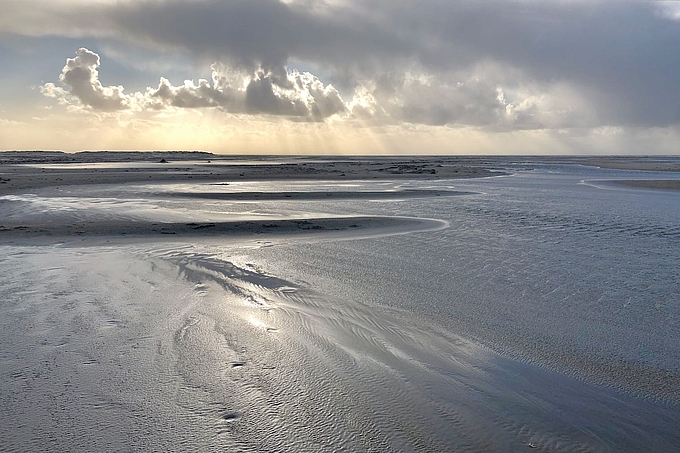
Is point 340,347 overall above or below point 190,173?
below

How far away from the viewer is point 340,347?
730cm

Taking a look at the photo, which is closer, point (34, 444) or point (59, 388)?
point (34, 444)

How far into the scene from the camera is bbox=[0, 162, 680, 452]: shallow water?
5.09m

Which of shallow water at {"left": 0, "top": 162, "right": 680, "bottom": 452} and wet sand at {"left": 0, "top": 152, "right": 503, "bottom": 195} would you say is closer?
shallow water at {"left": 0, "top": 162, "right": 680, "bottom": 452}

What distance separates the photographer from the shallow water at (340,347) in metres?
5.09

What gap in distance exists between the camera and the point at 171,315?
8.60 m

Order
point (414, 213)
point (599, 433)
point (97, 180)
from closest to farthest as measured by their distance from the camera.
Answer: point (599, 433)
point (414, 213)
point (97, 180)

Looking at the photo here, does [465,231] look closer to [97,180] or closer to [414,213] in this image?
[414,213]

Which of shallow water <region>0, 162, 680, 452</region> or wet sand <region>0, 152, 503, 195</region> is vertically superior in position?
wet sand <region>0, 152, 503, 195</region>

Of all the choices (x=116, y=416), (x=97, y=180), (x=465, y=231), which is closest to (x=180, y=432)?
(x=116, y=416)

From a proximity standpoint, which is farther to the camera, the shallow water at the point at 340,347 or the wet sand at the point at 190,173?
the wet sand at the point at 190,173

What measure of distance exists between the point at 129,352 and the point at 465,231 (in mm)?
12975

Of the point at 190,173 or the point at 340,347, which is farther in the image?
the point at 190,173

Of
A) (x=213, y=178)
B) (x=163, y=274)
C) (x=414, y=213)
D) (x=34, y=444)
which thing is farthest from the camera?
(x=213, y=178)
